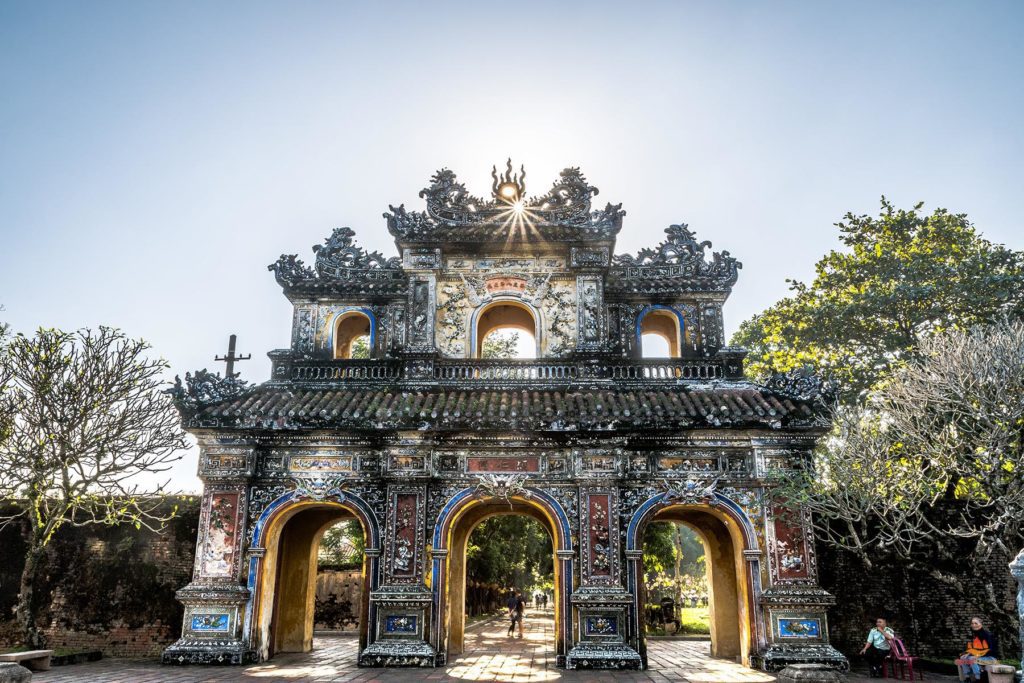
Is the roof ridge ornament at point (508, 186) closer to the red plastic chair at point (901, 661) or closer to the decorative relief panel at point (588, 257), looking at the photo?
the decorative relief panel at point (588, 257)

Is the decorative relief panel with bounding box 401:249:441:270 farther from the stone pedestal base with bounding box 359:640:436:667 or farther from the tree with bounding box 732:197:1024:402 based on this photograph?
the tree with bounding box 732:197:1024:402

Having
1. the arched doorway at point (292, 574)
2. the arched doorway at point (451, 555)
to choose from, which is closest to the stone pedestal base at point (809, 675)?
the arched doorway at point (451, 555)

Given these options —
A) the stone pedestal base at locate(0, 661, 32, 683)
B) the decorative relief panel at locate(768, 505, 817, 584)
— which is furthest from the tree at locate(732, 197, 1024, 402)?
the stone pedestal base at locate(0, 661, 32, 683)

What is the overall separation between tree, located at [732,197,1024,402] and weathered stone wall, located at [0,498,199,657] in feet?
55.4

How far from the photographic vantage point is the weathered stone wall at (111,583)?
16.2 meters

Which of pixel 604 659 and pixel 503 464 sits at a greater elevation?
pixel 503 464

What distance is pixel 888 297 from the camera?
21203mm

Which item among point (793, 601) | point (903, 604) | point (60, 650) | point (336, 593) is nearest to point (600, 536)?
point (793, 601)

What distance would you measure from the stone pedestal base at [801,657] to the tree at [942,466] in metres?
1.99

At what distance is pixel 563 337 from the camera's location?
56.1 feet

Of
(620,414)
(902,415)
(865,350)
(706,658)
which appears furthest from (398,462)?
(865,350)

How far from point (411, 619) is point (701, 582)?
40.3 metres

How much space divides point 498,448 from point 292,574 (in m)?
6.16

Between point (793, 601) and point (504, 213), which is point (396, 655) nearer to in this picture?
point (793, 601)
